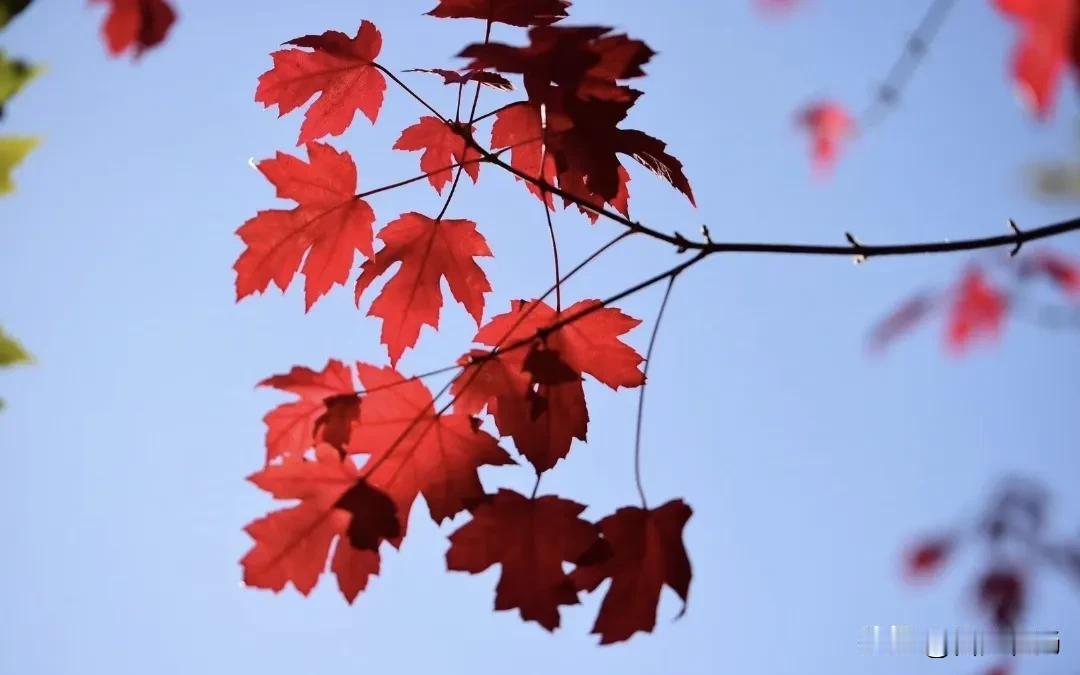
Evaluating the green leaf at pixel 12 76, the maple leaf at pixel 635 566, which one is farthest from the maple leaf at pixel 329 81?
the maple leaf at pixel 635 566

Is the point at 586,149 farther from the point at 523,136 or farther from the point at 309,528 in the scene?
the point at 309,528

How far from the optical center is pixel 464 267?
1.45 meters

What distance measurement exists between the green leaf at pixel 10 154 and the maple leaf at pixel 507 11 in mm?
762

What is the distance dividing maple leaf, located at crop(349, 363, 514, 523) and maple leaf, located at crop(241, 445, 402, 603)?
0.06 m

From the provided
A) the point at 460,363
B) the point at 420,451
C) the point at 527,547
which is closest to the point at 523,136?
the point at 460,363

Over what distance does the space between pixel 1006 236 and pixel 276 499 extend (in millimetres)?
895

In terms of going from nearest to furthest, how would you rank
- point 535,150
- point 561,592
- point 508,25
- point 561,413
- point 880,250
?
1. point 880,250
2. point 561,592
3. point 561,413
4. point 508,25
5. point 535,150

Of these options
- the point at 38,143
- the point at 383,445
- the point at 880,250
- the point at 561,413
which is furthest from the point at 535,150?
the point at 38,143

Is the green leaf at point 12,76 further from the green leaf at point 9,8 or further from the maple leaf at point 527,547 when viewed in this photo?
the maple leaf at point 527,547

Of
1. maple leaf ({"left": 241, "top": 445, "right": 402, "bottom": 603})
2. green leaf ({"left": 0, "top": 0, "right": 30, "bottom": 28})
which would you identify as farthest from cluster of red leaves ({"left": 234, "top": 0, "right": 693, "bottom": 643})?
green leaf ({"left": 0, "top": 0, "right": 30, "bottom": 28})

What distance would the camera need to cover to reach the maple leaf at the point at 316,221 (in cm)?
139

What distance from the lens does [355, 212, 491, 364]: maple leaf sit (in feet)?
4.59

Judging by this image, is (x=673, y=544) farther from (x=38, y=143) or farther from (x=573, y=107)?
(x=38, y=143)

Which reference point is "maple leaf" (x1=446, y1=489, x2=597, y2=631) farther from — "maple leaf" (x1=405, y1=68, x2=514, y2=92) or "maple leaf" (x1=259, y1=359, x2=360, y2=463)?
"maple leaf" (x1=405, y1=68, x2=514, y2=92)
